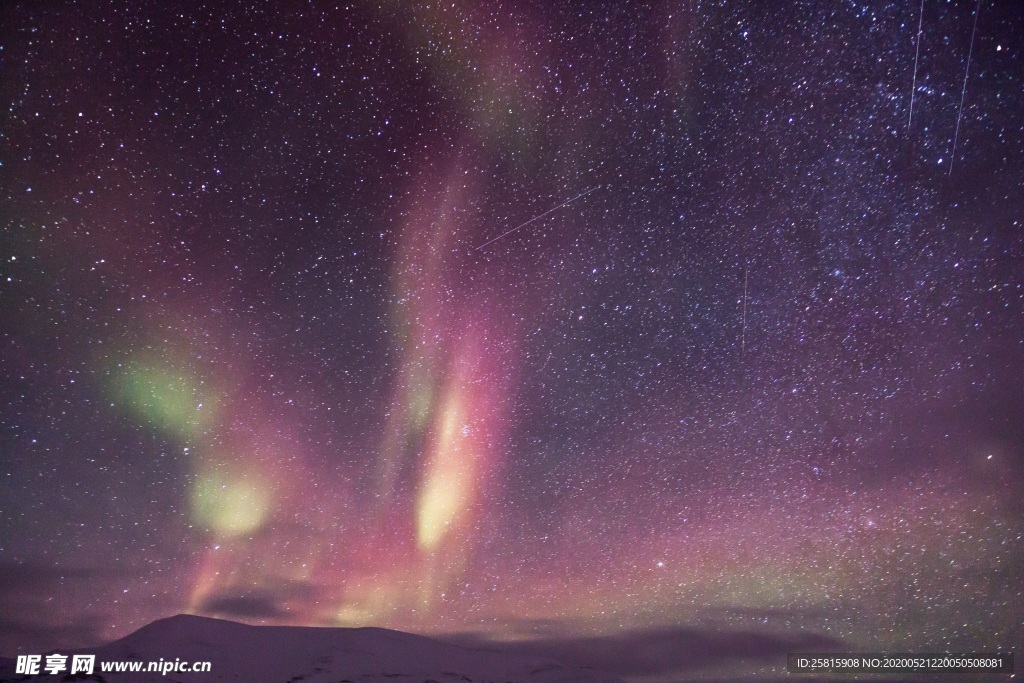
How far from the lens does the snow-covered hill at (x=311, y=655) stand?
92.0m

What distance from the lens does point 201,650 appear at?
9388cm

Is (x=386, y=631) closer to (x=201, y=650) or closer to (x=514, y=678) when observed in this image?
(x=514, y=678)

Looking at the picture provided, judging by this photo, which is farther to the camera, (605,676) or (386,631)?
(605,676)

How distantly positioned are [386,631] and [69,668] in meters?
124

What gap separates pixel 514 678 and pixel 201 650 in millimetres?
54155

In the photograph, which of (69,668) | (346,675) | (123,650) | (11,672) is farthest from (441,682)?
(69,668)

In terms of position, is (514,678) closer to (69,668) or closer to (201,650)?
(201,650)

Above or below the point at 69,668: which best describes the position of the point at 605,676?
below

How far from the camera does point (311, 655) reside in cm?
10481

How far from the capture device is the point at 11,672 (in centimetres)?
7400

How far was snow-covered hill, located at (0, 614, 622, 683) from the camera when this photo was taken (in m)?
92.0

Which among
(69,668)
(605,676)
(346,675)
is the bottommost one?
(605,676)

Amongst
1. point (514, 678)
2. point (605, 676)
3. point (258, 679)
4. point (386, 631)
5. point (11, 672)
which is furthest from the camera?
point (605, 676)

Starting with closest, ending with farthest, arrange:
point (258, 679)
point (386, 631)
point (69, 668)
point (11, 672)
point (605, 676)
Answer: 1. point (69, 668)
2. point (11, 672)
3. point (258, 679)
4. point (386, 631)
5. point (605, 676)
